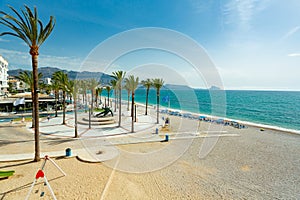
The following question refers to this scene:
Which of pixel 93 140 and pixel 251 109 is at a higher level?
pixel 93 140

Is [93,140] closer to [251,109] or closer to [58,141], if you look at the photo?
[58,141]

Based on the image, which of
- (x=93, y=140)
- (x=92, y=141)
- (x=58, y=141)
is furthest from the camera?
(x=93, y=140)

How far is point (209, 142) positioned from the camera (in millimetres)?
15000

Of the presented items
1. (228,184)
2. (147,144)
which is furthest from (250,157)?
(147,144)

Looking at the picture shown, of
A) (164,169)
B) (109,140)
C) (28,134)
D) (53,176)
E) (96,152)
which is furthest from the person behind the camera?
(28,134)

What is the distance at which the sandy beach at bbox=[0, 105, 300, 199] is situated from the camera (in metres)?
7.12

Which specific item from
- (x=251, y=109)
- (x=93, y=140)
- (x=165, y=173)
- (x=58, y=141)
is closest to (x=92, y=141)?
(x=93, y=140)

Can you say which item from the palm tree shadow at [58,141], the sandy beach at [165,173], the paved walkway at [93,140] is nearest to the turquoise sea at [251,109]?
the paved walkway at [93,140]

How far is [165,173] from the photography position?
9.02m

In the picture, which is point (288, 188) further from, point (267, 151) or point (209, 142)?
point (209, 142)

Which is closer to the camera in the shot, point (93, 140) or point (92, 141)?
point (92, 141)

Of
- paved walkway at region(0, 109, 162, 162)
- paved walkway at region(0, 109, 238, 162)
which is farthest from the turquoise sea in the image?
paved walkway at region(0, 109, 162, 162)

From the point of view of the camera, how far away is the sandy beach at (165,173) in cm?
712

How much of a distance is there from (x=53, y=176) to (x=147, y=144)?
7.52 metres
